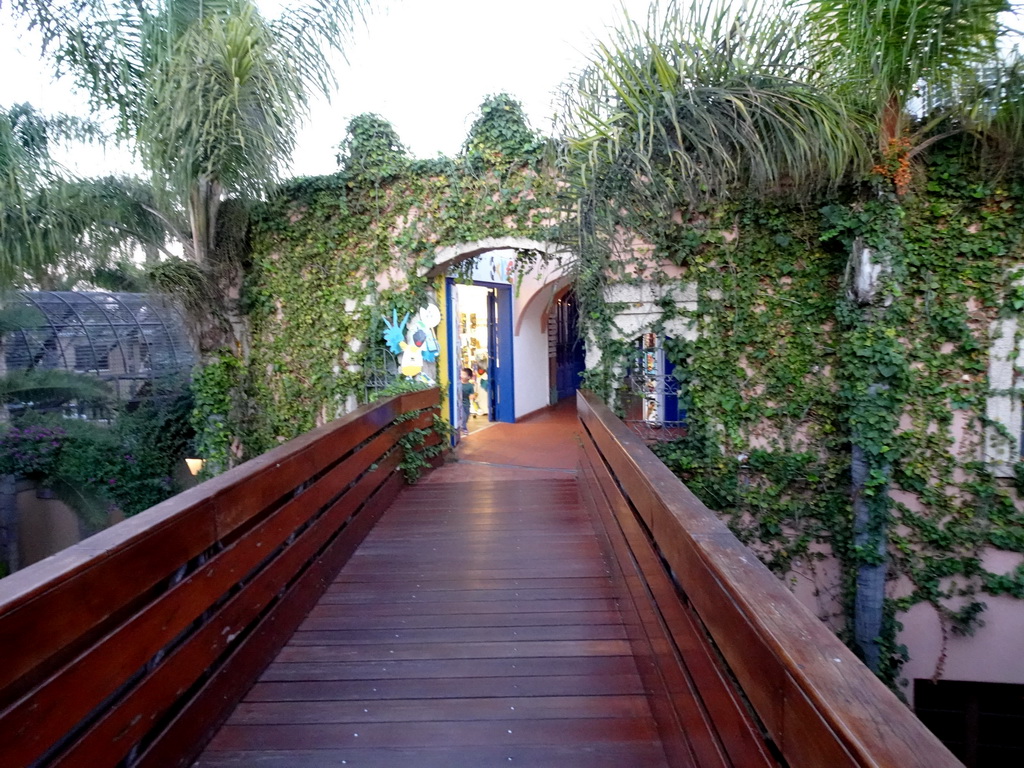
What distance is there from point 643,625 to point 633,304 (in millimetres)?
4096

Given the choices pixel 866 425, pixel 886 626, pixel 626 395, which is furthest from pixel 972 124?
pixel 886 626

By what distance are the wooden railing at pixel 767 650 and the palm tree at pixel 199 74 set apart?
5166mm

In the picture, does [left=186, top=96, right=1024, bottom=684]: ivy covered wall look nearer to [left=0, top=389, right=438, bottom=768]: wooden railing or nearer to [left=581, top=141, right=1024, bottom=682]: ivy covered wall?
[left=581, top=141, right=1024, bottom=682]: ivy covered wall

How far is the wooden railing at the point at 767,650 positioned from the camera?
938mm

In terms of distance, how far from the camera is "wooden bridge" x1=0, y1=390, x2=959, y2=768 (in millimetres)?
1303

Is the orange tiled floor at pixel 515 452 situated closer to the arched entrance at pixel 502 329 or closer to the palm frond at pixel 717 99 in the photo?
the arched entrance at pixel 502 329

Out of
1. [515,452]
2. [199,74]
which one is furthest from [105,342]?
[515,452]

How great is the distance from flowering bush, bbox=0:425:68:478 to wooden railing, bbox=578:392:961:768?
10698mm

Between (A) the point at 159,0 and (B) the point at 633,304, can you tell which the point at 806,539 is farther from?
(A) the point at 159,0

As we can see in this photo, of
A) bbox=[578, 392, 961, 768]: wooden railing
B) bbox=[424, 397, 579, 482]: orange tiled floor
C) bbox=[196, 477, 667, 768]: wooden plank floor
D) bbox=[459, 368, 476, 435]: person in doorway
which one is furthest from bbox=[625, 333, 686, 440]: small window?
bbox=[578, 392, 961, 768]: wooden railing

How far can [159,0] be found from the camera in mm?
6035

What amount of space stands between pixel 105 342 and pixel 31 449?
2.34 m

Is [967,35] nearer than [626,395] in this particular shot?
Yes

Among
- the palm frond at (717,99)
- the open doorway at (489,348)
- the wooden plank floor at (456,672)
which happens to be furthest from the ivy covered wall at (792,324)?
the open doorway at (489,348)
